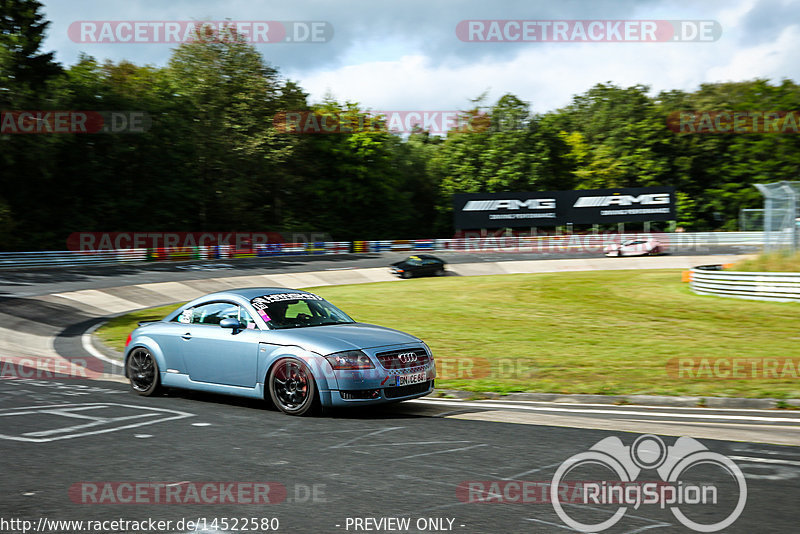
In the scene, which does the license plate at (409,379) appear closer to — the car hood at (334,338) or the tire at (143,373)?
the car hood at (334,338)

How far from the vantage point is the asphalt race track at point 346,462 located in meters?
4.78

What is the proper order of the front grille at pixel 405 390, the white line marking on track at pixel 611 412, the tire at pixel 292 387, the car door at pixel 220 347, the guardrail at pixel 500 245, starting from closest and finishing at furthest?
the tire at pixel 292 387 → the front grille at pixel 405 390 → the white line marking on track at pixel 611 412 → the car door at pixel 220 347 → the guardrail at pixel 500 245

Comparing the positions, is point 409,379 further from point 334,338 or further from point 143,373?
point 143,373

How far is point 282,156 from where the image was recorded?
A: 197 ft

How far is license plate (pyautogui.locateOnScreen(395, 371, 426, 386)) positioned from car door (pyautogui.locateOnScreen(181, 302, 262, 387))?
1691 mm

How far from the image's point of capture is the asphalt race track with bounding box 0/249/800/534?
4777mm

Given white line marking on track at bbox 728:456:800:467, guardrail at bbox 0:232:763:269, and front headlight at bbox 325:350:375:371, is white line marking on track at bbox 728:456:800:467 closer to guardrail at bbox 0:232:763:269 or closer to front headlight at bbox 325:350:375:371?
front headlight at bbox 325:350:375:371

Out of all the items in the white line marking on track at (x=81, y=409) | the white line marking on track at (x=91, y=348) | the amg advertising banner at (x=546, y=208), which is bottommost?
the white line marking on track at (x=91, y=348)

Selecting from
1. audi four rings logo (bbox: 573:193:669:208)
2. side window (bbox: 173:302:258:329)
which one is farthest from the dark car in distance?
side window (bbox: 173:302:258:329)

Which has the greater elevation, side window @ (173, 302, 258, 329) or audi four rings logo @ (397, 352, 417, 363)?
side window @ (173, 302, 258, 329)

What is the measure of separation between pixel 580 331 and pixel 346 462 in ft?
39.8

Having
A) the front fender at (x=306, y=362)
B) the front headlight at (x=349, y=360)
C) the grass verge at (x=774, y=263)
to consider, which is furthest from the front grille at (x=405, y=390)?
the grass verge at (x=774, y=263)

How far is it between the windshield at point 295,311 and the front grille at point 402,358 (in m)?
1.23

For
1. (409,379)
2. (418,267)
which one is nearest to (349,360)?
(409,379)
